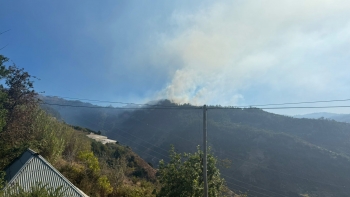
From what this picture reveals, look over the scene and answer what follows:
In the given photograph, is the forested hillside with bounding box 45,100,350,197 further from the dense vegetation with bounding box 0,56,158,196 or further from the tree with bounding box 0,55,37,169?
the tree with bounding box 0,55,37,169

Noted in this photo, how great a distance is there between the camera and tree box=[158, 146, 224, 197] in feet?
46.6

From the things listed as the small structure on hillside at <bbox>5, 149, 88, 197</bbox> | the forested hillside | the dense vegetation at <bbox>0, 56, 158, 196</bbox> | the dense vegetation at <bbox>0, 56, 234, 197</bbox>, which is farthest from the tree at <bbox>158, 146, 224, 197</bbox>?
the forested hillside

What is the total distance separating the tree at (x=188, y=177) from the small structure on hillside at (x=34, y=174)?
5.14 meters

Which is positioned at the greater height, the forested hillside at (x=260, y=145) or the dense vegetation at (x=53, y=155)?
the dense vegetation at (x=53, y=155)

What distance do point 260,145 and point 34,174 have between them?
80565 mm

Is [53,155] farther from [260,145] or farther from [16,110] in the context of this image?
[260,145]

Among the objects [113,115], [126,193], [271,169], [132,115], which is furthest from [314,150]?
[113,115]

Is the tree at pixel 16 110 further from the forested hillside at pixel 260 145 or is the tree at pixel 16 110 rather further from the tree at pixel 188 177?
the forested hillside at pixel 260 145

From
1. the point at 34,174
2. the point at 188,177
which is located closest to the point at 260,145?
the point at 188,177

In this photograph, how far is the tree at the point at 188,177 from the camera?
46.6ft

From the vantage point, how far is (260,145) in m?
83.1

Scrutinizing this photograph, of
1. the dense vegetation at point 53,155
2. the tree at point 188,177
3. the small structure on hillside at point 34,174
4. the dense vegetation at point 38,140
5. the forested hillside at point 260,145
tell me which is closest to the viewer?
the small structure on hillside at point 34,174

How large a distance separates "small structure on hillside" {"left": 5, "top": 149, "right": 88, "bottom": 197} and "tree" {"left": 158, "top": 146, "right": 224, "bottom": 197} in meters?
5.14

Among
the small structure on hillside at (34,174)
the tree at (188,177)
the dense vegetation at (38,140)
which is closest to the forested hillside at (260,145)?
the dense vegetation at (38,140)
